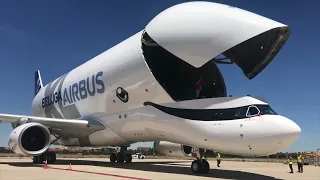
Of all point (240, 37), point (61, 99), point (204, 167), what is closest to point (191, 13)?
point (240, 37)

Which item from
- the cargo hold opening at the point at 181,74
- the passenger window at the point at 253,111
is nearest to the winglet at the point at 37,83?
the cargo hold opening at the point at 181,74

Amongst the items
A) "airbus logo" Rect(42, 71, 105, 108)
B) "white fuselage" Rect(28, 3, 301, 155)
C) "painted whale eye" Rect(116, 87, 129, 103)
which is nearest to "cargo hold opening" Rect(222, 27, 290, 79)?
"white fuselage" Rect(28, 3, 301, 155)

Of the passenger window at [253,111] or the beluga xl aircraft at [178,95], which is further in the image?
the beluga xl aircraft at [178,95]

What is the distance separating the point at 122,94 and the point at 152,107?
7.54 ft

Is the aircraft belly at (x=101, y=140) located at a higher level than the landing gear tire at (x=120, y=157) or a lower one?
higher

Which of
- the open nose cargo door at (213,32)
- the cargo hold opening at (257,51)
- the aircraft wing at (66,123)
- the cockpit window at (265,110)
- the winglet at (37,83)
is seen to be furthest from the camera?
the winglet at (37,83)

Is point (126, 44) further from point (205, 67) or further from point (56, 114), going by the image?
point (56, 114)

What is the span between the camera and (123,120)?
17688 millimetres

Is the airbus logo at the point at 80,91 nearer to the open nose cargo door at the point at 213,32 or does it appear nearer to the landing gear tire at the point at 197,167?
the open nose cargo door at the point at 213,32

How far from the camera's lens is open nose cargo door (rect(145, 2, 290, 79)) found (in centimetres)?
1296

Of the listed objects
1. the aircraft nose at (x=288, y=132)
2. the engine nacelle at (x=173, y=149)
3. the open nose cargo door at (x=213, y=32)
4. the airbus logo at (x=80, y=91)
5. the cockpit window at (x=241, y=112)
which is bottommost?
the engine nacelle at (x=173, y=149)

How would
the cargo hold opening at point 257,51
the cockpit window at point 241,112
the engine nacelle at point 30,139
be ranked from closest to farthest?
the cockpit window at point 241,112 → the cargo hold opening at point 257,51 → the engine nacelle at point 30,139

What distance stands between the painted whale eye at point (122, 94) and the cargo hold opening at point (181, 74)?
74.2 inches

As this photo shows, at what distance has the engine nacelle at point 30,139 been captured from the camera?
733 inches
